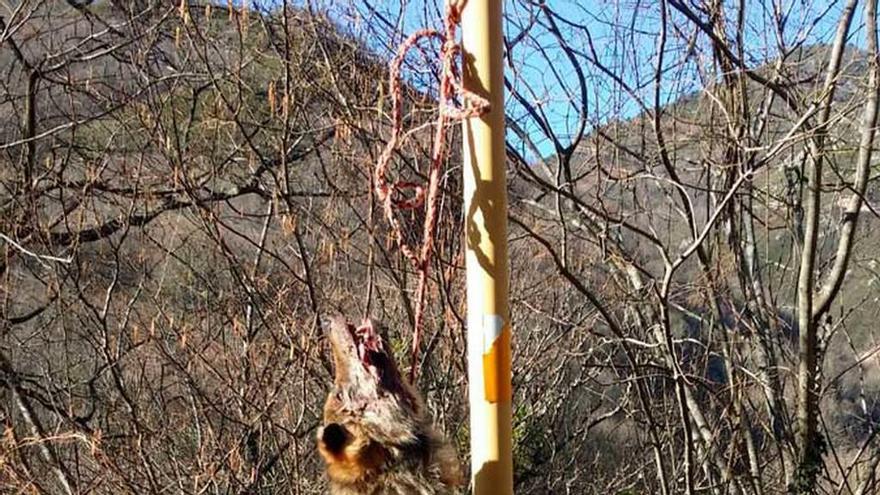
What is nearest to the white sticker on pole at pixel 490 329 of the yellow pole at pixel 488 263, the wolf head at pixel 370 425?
the yellow pole at pixel 488 263

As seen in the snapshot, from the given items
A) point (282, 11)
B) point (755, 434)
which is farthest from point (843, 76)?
point (282, 11)

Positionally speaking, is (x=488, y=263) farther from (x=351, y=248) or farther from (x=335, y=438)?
(x=351, y=248)

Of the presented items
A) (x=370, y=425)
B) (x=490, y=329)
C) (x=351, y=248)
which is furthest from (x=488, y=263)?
(x=351, y=248)

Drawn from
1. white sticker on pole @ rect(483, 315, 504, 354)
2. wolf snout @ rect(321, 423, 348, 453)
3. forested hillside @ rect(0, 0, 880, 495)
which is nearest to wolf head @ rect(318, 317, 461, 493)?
wolf snout @ rect(321, 423, 348, 453)

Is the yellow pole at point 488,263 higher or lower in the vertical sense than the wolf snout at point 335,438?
higher

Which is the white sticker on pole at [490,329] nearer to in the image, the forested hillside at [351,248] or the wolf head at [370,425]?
the wolf head at [370,425]

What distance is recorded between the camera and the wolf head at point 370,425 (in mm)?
1248

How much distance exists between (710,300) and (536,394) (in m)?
2.17

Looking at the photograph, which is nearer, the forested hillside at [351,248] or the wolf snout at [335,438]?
the wolf snout at [335,438]

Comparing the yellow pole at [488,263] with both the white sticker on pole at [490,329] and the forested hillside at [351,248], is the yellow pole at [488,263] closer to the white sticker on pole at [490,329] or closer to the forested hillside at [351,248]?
the white sticker on pole at [490,329]

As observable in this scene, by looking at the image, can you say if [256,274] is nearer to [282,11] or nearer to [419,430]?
[282,11]

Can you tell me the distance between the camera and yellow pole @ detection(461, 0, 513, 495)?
127cm

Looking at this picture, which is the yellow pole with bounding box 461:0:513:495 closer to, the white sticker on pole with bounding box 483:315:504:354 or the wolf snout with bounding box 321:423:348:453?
the white sticker on pole with bounding box 483:315:504:354

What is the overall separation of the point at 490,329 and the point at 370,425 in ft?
0.63
